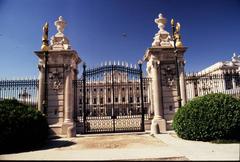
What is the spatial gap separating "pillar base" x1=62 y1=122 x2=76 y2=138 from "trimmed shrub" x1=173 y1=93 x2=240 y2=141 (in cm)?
693

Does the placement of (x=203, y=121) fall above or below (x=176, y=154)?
above

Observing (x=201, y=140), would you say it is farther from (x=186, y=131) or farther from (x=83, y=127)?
(x=83, y=127)

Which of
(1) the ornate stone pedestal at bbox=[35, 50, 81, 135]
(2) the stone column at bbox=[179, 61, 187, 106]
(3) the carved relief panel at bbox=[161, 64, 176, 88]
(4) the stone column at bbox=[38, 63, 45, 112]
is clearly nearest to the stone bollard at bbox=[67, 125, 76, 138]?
(1) the ornate stone pedestal at bbox=[35, 50, 81, 135]

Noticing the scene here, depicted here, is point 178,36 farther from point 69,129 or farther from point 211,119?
point 69,129

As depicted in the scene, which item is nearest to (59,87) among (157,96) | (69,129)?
(69,129)

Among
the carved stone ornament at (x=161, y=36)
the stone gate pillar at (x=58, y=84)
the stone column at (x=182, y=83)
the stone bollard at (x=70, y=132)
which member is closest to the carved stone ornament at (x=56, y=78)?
the stone gate pillar at (x=58, y=84)

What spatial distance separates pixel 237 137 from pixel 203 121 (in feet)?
5.90

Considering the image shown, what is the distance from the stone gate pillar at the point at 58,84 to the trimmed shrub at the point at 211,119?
316 inches

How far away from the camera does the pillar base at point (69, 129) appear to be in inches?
586

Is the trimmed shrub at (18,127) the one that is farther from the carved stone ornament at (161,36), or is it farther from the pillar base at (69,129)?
the carved stone ornament at (161,36)

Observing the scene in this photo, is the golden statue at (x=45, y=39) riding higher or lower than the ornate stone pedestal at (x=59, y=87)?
higher

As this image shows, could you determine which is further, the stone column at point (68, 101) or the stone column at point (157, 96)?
the stone column at point (157, 96)

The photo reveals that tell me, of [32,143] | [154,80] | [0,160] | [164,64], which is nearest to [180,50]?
[164,64]

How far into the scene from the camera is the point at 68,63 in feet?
55.0
